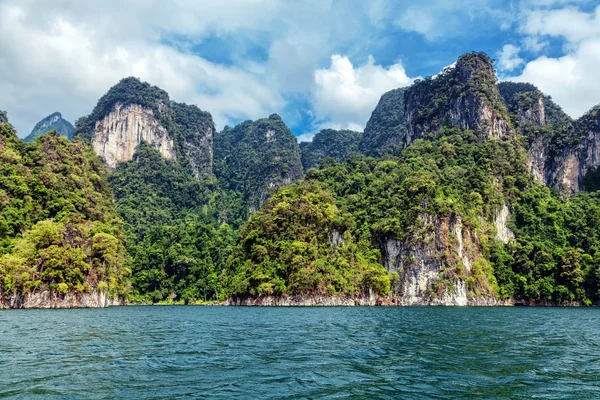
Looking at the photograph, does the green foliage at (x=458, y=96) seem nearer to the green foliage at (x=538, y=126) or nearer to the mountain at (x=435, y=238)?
the green foliage at (x=538, y=126)

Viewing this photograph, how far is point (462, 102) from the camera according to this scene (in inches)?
5084

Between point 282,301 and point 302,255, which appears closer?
point 282,301

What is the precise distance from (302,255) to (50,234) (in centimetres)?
3925

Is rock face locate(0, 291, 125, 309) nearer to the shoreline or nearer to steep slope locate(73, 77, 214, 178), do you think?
the shoreline

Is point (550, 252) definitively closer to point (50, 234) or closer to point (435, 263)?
point (435, 263)

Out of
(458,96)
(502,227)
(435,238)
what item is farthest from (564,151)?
(435,238)

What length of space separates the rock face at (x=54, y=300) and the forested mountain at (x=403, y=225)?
92 centimetres

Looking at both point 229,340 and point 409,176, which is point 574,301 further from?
point 229,340

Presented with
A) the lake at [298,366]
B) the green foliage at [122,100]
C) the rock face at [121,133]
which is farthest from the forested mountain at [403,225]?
the green foliage at [122,100]

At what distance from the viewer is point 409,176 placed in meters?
96.2

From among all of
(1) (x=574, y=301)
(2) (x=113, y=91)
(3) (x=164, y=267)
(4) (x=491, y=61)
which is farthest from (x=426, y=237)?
(2) (x=113, y=91)

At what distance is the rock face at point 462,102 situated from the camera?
406 ft

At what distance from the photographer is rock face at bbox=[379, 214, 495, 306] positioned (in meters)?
80.1

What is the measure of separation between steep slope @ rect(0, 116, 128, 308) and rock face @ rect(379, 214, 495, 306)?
1990 inches
